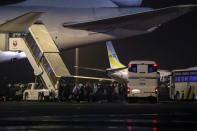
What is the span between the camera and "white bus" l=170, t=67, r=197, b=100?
4972 centimetres

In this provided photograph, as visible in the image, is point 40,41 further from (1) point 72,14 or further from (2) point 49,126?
(2) point 49,126

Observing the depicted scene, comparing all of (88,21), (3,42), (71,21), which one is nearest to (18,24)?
(3,42)

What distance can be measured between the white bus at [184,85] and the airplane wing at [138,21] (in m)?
5.24

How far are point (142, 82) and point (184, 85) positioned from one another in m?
9.77

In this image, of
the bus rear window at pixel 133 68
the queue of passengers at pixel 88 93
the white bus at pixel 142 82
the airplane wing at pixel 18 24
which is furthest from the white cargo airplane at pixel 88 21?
the white bus at pixel 142 82

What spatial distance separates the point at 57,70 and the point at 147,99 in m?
7.35

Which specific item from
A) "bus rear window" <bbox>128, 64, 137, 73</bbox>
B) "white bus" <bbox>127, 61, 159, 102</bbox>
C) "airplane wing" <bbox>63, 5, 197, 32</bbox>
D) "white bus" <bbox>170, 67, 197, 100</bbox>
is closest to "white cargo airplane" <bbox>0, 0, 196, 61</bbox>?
"airplane wing" <bbox>63, 5, 197, 32</bbox>

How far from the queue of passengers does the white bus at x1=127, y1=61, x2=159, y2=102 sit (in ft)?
11.4

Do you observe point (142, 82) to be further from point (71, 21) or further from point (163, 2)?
point (163, 2)

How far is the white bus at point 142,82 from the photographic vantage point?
135ft

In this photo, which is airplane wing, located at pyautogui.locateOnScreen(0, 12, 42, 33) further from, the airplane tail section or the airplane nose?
the airplane nose

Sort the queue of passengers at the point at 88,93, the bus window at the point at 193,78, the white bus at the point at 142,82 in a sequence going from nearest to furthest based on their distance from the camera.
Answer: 1. the white bus at the point at 142,82
2. the queue of passengers at the point at 88,93
3. the bus window at the point at 193,78

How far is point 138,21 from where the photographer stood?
49438 millimetres

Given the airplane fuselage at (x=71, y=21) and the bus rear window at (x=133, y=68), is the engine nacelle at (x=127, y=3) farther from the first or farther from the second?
the bus rear window at (x=133, y=68)
